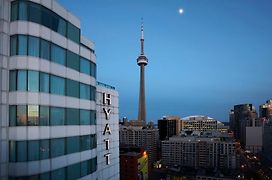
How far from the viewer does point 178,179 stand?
541 feet

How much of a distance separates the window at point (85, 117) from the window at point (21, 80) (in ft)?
29.9

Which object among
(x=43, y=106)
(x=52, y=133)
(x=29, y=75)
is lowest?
(x=52, y=133)

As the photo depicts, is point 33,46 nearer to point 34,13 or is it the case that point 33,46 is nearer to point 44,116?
point 34,13

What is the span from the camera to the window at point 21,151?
22.8m

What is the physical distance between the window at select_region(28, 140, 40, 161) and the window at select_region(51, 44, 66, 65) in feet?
23.6

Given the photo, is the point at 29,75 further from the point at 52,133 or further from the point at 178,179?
the point at 178,179

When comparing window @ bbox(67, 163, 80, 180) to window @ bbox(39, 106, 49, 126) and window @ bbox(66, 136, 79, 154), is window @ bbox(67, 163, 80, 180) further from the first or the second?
window @ bbox(39, 106, 49, 126)

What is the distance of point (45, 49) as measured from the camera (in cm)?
2491

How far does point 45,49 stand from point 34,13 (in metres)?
2.92

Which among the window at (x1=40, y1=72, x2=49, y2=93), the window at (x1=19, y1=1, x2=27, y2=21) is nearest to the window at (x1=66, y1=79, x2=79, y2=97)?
the window at (x1=40, y1=72, x2=49, y2=93)

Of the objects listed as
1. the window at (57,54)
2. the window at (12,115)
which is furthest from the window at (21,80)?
the window at (57,54)

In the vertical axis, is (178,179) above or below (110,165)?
below

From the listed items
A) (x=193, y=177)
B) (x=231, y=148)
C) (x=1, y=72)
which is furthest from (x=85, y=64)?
(x=231, y=148)

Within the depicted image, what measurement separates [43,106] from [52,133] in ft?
8.62
